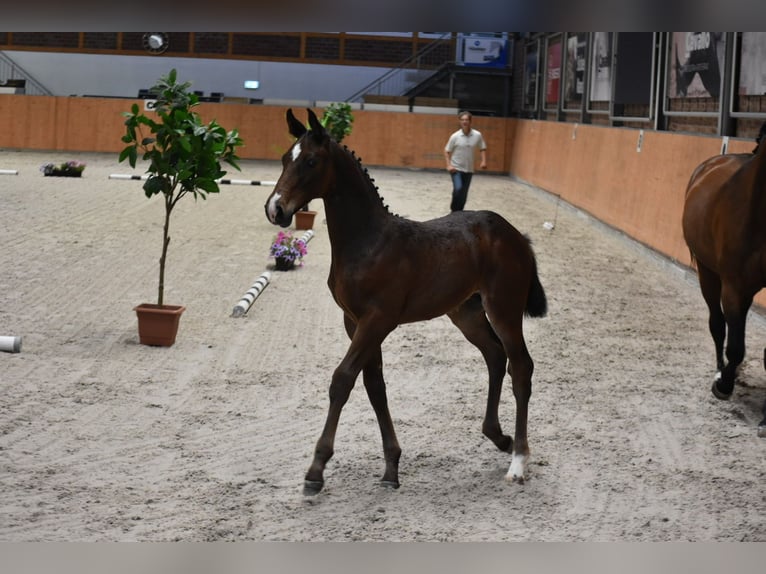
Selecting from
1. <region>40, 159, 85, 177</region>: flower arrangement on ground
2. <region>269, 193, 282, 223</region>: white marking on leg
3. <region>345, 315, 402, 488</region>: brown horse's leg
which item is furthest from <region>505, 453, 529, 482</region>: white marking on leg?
<region>40, 159, 85, 177</region>: flower arrangement on ground

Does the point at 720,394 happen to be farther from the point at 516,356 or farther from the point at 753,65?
the point at 753,65

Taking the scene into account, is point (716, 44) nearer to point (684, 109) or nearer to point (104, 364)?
point (684, 109)

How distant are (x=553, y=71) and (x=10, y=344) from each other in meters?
18.3

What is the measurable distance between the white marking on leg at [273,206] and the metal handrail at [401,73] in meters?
23.5

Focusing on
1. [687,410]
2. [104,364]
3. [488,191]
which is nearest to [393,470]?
[687,410]

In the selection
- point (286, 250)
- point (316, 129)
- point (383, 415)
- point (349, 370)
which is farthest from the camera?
point (286, 250)

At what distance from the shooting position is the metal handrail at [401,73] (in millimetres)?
27188

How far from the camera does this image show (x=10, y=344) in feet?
23.1

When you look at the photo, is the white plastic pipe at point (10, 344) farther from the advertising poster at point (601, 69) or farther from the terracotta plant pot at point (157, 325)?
the advertising poster at point (601, 69)

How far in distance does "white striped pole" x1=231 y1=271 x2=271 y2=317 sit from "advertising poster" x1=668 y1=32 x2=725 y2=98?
20.5 ft

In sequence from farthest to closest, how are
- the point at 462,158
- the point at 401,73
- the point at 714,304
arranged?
1. the point at 401,73
2. the point at 462,158
3. the point at 714,304

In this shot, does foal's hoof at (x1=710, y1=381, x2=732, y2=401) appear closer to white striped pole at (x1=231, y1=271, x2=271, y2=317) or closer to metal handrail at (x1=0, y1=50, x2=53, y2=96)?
white striped pole at (x1=231, y1=271, x2=271, y2=317)

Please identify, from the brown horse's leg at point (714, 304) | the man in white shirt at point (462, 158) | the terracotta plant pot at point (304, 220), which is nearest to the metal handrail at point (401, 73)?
the terracotta plant pot at point (304, 220)

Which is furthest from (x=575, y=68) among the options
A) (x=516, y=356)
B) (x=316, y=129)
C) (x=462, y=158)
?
(x=316, y=129)
